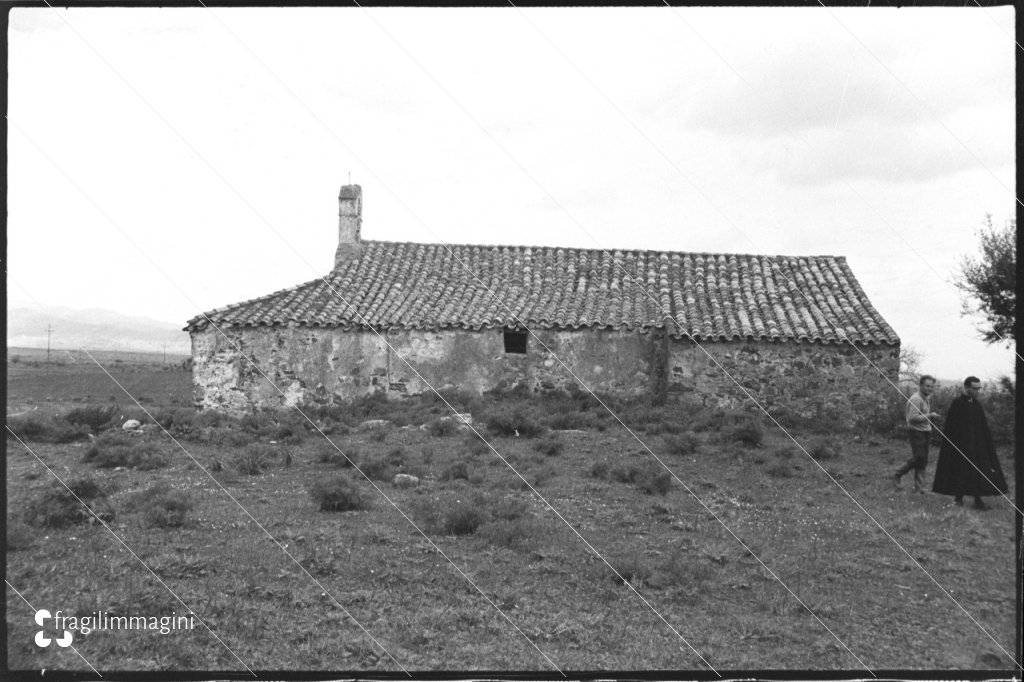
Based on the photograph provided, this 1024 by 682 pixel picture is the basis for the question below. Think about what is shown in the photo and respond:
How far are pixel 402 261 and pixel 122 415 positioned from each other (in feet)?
24.9

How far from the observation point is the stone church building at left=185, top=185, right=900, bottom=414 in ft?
45.1

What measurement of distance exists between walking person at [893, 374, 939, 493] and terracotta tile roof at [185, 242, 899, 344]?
6.17 m

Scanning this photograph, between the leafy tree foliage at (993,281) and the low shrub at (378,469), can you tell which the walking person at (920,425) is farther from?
the low shrub at (378,469)

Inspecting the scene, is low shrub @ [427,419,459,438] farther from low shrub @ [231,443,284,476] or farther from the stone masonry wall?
the stone masonry wall

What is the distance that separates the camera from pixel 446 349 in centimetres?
1405

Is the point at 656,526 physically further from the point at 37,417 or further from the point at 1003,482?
the point at 37,417

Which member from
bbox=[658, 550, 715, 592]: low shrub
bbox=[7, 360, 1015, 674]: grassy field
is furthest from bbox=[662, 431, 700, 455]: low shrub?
bbox=[658, 550, 715, 592]: low shrub

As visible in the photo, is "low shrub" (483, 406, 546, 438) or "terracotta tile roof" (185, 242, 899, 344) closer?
"low shrub" (483, 406, 546, 438)

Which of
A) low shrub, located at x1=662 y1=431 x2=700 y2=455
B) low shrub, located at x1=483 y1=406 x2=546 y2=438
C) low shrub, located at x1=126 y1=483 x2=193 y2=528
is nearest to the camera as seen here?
low shrub, located at x1=126 y1=483 x2=193 y2=528

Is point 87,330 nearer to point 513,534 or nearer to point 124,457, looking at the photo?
point 124,457

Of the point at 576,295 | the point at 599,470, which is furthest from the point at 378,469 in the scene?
the point at 576,295

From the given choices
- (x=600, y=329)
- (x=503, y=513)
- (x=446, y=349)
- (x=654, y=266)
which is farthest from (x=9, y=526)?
(x=654, y=266)

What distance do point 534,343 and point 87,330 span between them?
8.67 metres

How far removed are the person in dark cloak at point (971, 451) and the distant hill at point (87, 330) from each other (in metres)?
8.79
